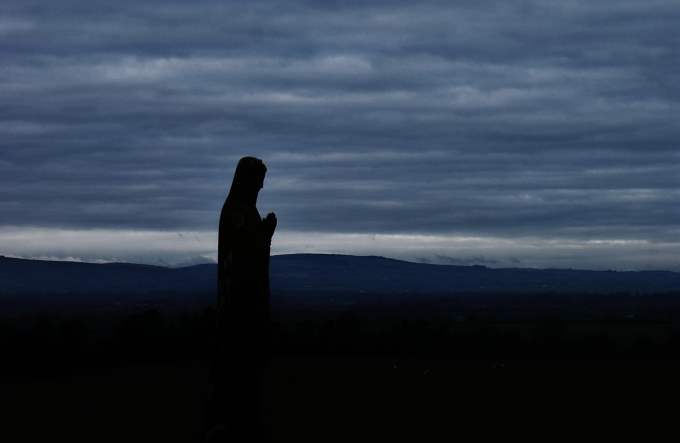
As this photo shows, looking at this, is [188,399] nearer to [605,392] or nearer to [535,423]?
[535,423]

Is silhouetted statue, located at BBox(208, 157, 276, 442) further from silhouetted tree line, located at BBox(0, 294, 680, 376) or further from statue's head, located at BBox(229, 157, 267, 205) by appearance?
silhouetted tree line, located at BBox(0, 294, 680, 376)

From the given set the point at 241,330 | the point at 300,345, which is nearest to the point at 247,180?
the point at 241,330

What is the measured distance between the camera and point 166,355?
262ft

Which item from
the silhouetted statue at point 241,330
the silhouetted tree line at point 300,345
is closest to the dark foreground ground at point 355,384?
the silhouetted tree line at point 300,345

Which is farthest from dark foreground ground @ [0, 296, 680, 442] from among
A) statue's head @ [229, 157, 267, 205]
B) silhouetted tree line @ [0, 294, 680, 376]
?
statue's head @ [229, 157, 267, 205]

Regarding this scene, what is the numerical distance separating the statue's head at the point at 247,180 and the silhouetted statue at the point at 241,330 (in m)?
0.40

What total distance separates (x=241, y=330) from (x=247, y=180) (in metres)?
2.33

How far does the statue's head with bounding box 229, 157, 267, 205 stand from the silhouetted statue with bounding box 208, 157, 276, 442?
40 cm

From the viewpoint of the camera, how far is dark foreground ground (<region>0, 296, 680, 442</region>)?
156ft

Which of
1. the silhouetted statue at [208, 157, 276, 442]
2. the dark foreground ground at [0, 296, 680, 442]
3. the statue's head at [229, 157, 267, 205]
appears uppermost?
the statue's head at [229, 157, 267, 205]

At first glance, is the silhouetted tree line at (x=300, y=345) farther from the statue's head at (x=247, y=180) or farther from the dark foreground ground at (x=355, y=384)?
the statue's head at (x=247, y=180)

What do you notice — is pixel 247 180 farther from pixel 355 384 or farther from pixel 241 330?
pixel 355 384

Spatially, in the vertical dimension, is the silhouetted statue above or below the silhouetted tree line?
above

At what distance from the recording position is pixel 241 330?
50.6 ft
